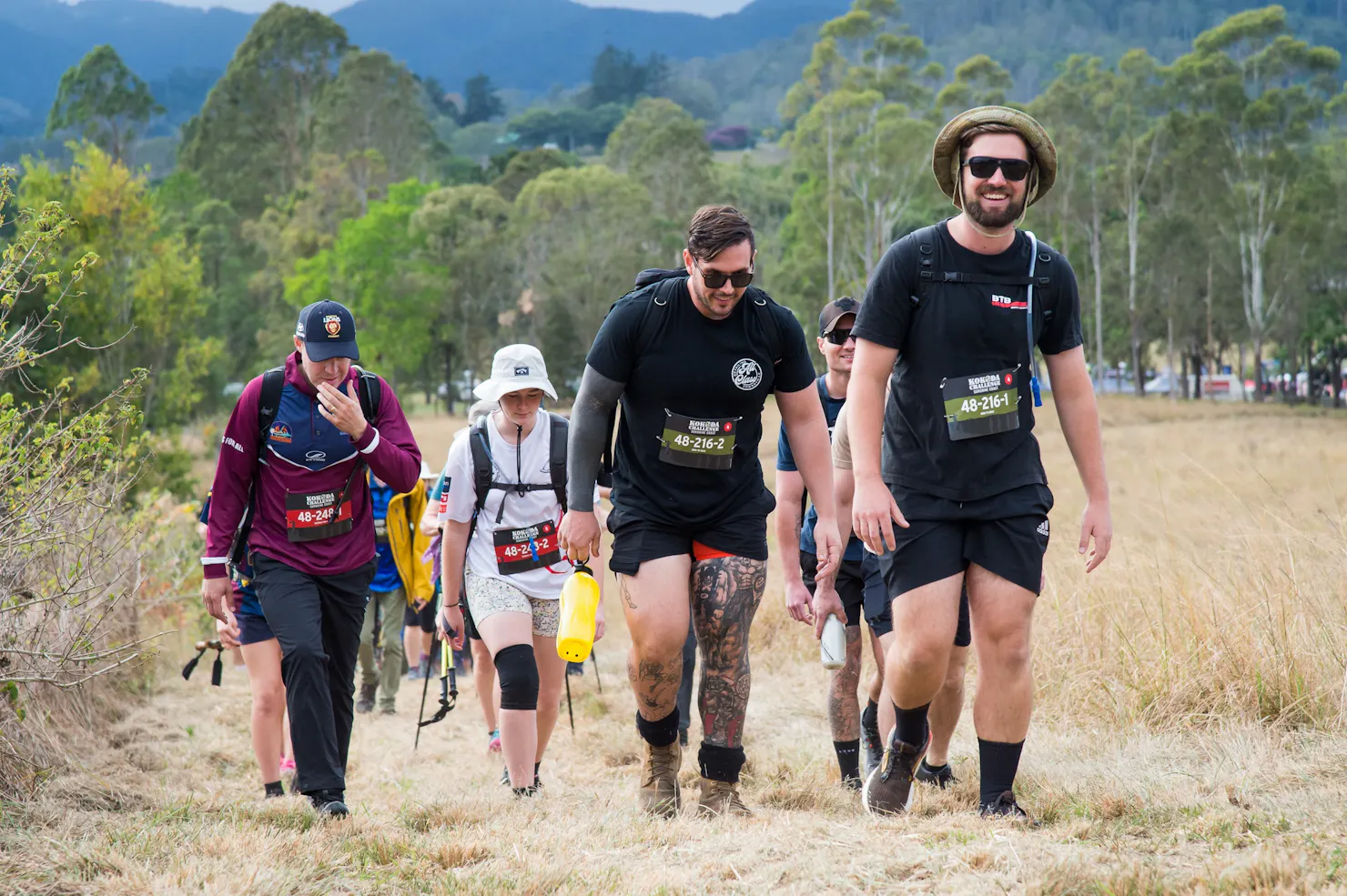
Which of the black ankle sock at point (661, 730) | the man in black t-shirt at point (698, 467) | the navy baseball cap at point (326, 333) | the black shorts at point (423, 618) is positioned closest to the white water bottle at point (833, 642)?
the man in black t-shirt at point (698, 467)

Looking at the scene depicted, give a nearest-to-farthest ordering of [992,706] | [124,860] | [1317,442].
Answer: [124,860] → [992,706] → [1317,442]

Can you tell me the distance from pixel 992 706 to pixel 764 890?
3.82 feet

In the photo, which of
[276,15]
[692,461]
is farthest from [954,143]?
[276,15]

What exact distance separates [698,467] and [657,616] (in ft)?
1.80

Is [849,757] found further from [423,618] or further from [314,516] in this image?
[423,618]

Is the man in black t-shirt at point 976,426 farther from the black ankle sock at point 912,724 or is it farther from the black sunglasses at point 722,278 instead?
the black sunglasses at point 722,278

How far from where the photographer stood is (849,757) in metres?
5.97

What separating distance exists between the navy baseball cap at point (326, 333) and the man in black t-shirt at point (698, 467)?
1146mm

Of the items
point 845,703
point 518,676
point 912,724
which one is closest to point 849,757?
point 845,703

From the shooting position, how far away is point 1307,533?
23.3ft

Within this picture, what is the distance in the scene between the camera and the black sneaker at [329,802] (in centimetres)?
518

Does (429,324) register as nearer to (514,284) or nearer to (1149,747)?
(514,284)

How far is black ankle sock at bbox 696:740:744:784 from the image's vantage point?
5.00 meters

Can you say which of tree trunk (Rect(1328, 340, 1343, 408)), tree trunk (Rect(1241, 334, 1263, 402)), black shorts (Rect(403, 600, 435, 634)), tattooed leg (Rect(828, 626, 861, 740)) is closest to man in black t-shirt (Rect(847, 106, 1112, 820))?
tattooed leg (Rect(828, 626, 861, 740))
